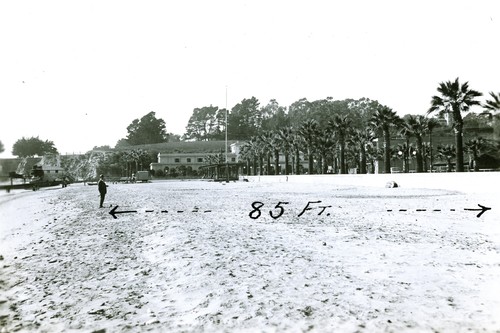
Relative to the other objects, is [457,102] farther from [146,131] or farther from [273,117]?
[273,117]

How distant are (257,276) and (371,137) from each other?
201 ft

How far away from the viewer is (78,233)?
13.1 meters

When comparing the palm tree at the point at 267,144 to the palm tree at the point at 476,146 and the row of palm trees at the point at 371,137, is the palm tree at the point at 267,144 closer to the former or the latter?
the row of palm trees at the point at 371,137

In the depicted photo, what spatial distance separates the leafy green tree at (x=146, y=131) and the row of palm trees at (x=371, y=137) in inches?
958

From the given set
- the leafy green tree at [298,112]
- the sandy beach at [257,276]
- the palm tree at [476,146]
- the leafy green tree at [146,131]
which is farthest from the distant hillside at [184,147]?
the sandy beach at [257,276]

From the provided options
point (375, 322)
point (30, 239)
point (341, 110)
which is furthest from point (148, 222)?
point (341, 110)

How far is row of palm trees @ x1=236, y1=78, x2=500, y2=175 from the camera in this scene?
3356 cm

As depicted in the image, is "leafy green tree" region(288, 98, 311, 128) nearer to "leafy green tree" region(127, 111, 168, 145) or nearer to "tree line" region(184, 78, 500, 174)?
"tree line" region(184, 78, 500, 174)

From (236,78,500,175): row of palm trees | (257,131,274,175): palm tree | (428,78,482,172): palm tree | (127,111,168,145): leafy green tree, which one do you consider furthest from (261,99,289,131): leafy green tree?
(428,78,482,172): palm tree

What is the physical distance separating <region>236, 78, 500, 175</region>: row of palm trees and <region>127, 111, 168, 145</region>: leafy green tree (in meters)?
24.3

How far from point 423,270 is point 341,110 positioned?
415ft

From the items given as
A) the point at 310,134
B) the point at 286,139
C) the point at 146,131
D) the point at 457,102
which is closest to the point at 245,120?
the point at 146,131

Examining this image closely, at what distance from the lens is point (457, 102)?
1332 inches

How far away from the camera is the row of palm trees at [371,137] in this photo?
33.6 m
